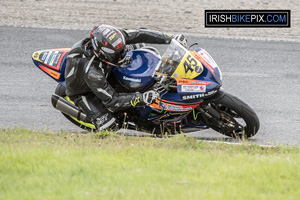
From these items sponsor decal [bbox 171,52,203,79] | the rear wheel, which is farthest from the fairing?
sponsor decal [bbox 171,52,203,79]

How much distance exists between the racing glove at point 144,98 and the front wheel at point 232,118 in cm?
73

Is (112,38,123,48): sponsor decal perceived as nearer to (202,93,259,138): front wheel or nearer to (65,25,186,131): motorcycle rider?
(65,25,186,131): motorcycle rider

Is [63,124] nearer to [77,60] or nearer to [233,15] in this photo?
[77,60]

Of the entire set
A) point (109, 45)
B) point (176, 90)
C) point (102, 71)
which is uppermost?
point (109, 45)

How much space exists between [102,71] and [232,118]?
68.4 inches

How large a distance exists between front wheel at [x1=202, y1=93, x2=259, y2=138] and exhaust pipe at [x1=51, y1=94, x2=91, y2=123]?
171 cm

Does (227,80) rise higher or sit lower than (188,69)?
lower

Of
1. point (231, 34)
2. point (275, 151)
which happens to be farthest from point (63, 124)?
point (231, 34)

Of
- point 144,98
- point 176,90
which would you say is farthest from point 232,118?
point 144,98

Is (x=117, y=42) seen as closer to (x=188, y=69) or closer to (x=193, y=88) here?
(x=188, y=69)

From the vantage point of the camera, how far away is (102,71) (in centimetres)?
688

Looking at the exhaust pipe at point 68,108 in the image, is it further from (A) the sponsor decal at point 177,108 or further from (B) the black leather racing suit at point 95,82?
(A) the sponsor decal at point 177,108

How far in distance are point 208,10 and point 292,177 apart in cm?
793

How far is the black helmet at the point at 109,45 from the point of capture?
6625mm
